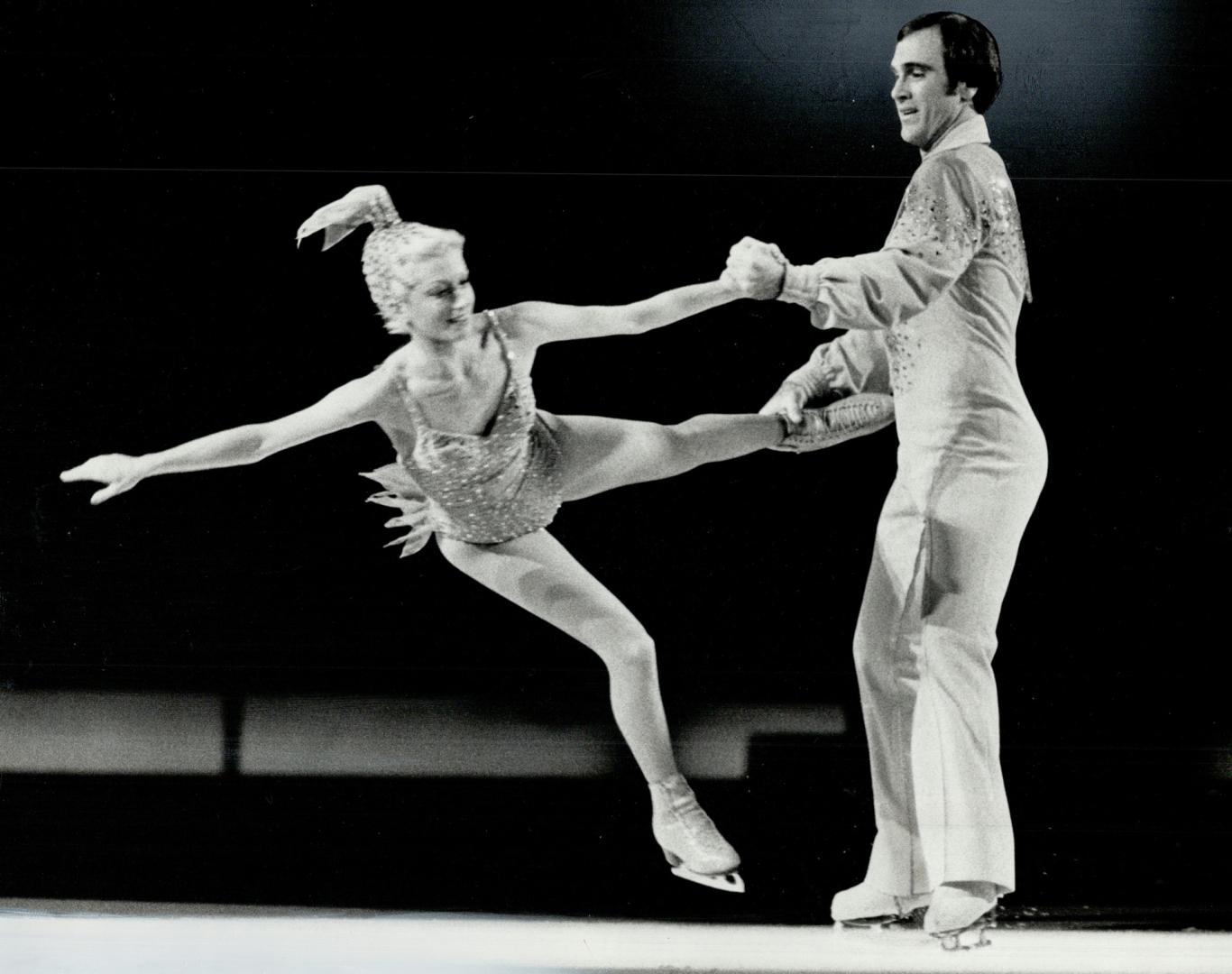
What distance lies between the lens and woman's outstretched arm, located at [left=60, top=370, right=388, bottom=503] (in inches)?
104

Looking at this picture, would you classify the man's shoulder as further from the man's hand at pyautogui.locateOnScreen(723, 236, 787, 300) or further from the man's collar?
the man's hand at pyautogui.locateOnScreen(723, 236, 787, 300)

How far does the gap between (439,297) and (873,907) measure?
1516mm

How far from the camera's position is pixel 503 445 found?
2627mm

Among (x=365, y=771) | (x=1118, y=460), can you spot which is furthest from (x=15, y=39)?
(x=1118, y=460)

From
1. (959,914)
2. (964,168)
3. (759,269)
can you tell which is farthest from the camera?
(959,914)

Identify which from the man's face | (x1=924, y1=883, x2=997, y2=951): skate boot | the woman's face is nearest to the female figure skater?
the woman's face

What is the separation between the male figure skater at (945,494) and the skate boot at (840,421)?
0.09 feet

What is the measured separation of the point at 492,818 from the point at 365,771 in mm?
285

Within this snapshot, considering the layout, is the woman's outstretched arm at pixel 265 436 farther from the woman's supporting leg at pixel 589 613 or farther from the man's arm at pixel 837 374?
the man's arm at pixel 837 374

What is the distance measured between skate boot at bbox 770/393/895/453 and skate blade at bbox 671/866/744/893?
89cm

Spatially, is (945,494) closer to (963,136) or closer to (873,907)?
(963,136)

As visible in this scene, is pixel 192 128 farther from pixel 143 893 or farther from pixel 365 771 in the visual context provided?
pixel 143 893

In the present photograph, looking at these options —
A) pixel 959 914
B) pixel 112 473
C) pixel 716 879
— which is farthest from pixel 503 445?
pixel 959 914

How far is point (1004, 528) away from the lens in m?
2.62
